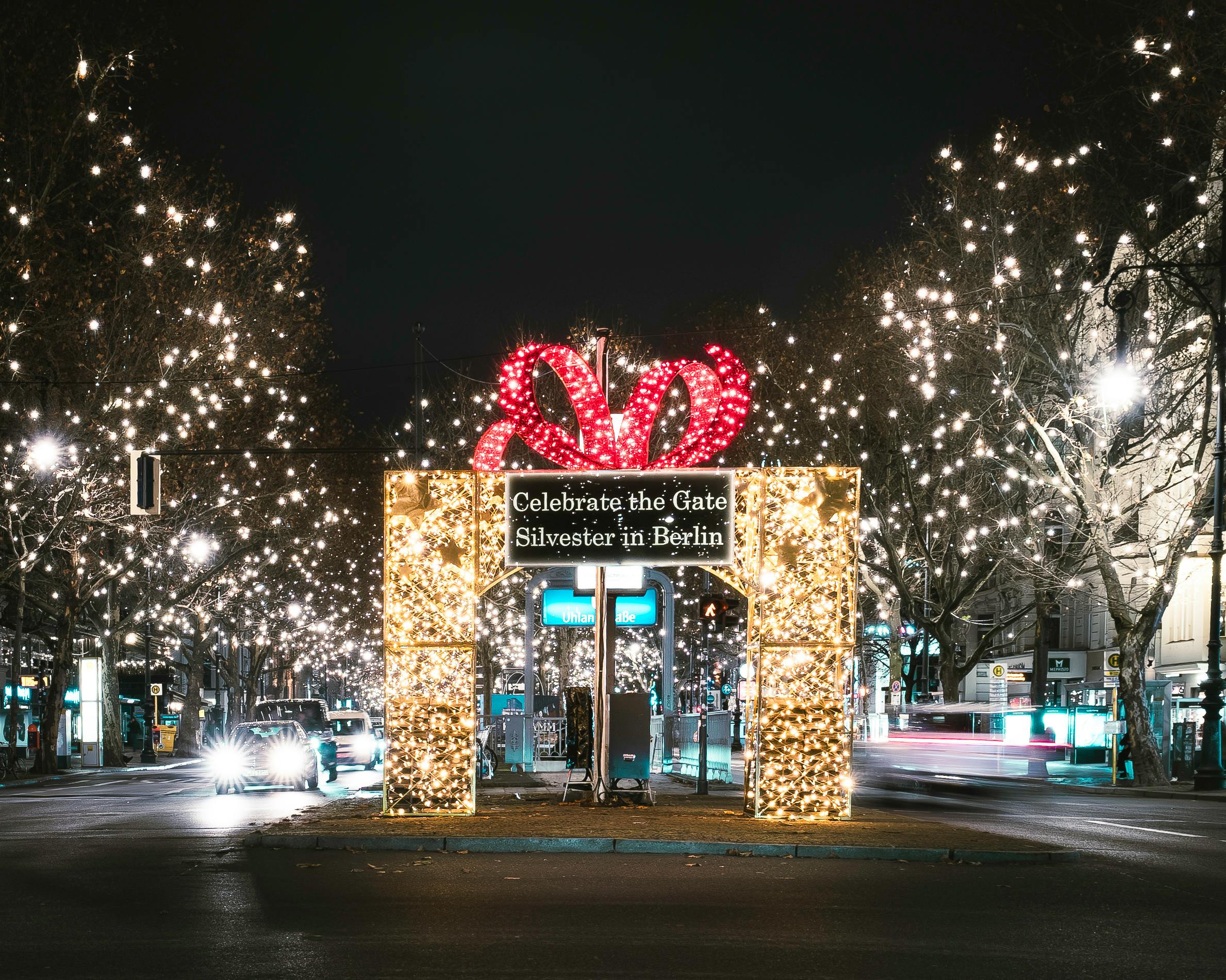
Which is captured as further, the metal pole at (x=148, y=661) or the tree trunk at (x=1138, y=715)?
the metal pole at (x=148, y=661)

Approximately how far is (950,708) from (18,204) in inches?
825

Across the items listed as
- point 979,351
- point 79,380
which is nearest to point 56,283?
point 79,380

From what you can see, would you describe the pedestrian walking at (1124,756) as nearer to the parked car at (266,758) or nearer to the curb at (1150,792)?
the curb at (1150,792)

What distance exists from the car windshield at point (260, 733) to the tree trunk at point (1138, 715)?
1721cm

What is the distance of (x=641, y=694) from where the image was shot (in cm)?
1966

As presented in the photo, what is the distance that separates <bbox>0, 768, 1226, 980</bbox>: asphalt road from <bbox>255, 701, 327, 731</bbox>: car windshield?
1821cm

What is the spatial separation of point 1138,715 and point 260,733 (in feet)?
59.3

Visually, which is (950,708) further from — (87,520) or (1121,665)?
(87,520)

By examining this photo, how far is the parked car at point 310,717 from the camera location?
30828mm

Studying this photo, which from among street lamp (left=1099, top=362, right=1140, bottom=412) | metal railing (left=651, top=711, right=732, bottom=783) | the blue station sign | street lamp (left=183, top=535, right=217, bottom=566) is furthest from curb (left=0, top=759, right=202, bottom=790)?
street lamp (left=1099, top=362, right=1140, bottom=412)

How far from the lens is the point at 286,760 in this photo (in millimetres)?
26422

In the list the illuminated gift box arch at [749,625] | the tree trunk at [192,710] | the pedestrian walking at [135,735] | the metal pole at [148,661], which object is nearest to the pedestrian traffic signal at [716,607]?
the illuminated gift box arch at [749,625]

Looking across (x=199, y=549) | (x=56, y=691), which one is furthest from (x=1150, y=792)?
(x=56, y=691)

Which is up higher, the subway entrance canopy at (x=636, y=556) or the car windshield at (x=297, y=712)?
the subway entrance canopy at (x=636, y=556)
